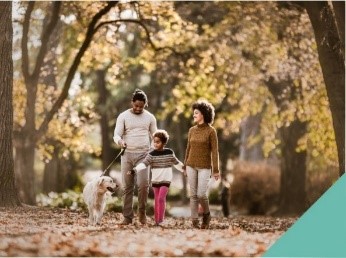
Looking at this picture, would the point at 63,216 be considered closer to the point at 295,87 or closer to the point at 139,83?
the point at 295,87

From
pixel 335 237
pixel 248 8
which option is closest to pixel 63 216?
pixel 335 237

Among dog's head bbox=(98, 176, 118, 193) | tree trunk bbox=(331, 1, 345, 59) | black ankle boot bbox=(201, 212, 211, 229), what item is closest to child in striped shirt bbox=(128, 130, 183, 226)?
dog's head bbox=(98, 176, 118, 193)

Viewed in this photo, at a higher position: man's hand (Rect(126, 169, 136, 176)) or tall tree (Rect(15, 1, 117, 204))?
tall tree (Rect(15, 1, 117, 204))

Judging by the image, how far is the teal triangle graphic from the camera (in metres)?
8.42

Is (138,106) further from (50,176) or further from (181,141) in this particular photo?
(181,141)

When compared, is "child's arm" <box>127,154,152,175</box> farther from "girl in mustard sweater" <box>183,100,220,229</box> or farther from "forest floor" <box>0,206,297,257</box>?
"forest floor" <box>0,206,297,257</box>

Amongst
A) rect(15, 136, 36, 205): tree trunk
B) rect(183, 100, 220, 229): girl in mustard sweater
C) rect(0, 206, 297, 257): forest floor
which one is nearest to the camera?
rect(0, 206, 297, 257): forest floor

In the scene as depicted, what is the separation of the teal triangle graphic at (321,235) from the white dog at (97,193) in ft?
6.44

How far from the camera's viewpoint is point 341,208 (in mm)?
10086

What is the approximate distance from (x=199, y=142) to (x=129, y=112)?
88cm

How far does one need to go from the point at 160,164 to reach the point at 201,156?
46cm

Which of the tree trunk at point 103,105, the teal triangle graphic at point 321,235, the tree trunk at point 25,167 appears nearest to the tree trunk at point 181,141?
the tree trunk at point 103,105

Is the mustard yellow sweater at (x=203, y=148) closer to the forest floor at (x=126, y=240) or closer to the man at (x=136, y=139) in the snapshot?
the man at (x=136, y=139)

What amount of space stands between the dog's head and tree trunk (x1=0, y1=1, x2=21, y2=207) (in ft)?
5.96
